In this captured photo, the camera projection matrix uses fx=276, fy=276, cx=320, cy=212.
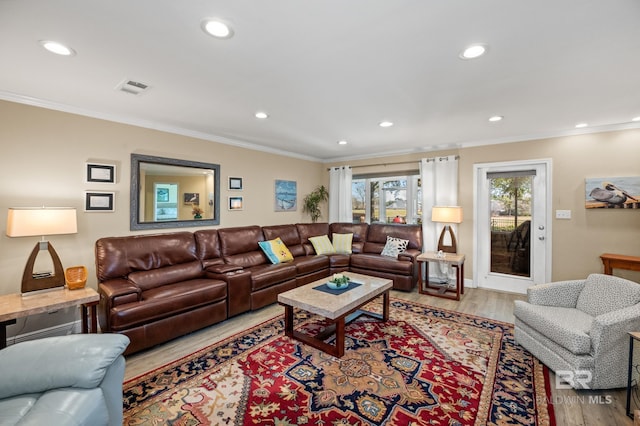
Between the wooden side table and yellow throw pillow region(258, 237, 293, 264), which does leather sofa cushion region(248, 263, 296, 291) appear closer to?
yellow throw pillow region(258, 237, 293, 264)

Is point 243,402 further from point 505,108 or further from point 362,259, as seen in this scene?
point 505,108

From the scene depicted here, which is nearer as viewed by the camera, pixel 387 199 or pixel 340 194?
pixel 387 199

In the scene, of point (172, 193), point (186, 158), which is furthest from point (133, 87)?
point (172, 193)

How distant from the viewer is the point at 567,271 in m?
3.90

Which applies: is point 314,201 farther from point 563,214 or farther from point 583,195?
point 583,195

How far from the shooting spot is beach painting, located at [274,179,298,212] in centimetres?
535

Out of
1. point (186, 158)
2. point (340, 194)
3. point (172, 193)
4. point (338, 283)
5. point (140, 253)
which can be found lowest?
point (338, 283)

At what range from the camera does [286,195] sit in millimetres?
5527

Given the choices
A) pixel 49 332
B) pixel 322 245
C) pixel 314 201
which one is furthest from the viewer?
pixel 314 201

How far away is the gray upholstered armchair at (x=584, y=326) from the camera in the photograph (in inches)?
75.2

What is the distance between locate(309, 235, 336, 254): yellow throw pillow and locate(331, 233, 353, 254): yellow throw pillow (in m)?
0.09

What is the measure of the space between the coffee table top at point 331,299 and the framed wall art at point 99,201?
2287 mm

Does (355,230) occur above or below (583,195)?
below

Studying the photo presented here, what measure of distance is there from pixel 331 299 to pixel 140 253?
2258 mm
